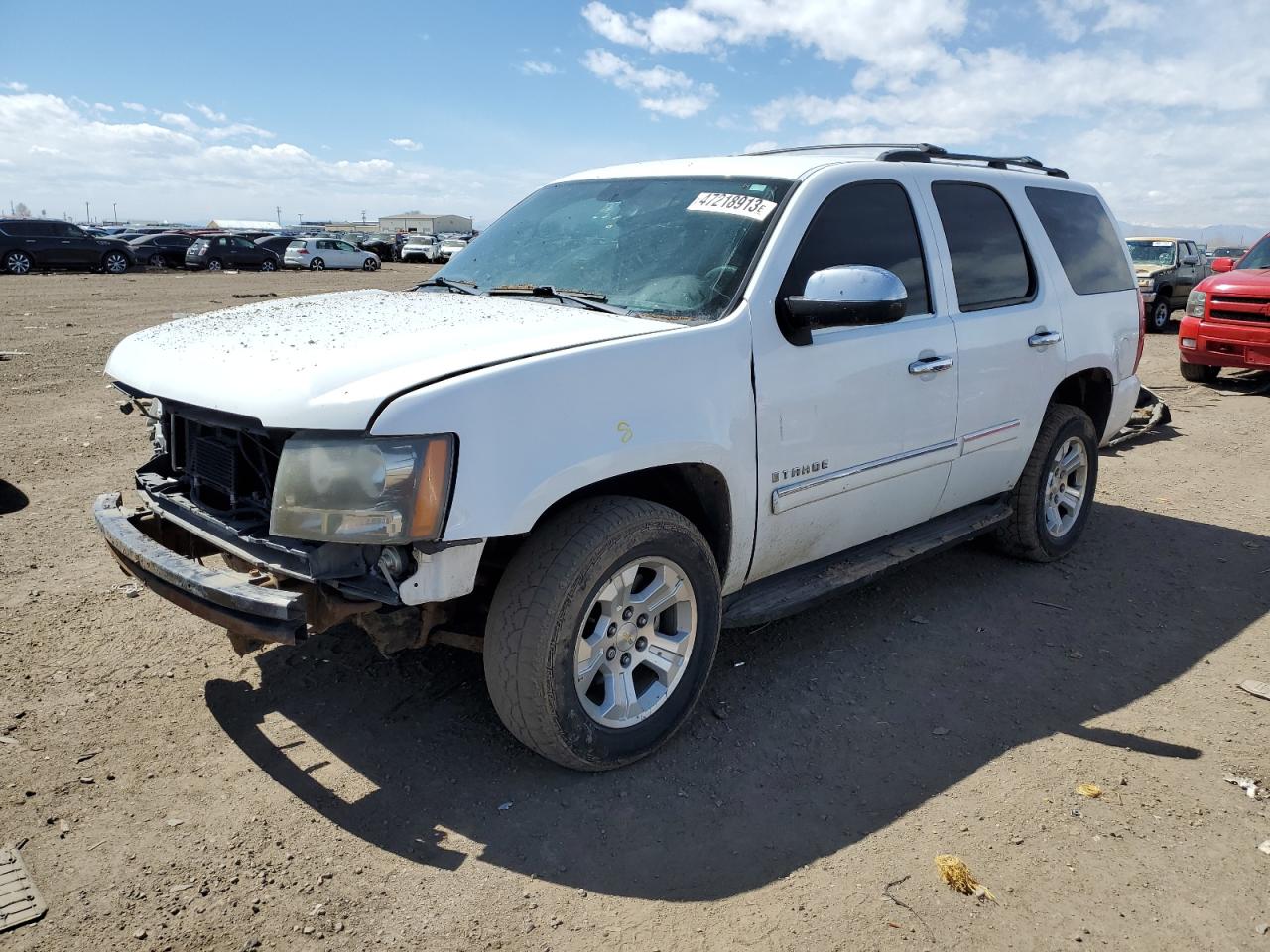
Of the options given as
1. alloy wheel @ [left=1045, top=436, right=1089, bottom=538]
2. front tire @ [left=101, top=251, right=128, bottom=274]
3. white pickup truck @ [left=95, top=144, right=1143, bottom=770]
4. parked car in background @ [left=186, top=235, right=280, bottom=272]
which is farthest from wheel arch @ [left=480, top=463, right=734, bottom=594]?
parked car in background @ [left=186, top=235, right=280, bottom=272]

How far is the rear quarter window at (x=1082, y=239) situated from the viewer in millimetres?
4797

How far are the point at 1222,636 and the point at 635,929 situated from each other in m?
3.34

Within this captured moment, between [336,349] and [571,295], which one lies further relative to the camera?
[571,295]

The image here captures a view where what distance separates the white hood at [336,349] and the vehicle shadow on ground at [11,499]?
104 inches

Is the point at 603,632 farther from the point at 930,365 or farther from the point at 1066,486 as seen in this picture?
the point at 1066,486

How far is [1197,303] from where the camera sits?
11023 millimetres

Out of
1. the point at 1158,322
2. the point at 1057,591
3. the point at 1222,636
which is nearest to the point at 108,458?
the point at 1057,591

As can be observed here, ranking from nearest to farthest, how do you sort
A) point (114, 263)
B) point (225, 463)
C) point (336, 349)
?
point (336, 349) < point (225, 463) < point (114, 263)

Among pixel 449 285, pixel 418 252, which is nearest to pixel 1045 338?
pixel 449 285

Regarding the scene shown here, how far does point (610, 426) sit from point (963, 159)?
112 inches

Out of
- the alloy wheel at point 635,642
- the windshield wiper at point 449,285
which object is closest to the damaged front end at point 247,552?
the alloy wheel at point 635,642

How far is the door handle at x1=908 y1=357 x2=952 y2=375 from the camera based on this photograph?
3713 millimetres

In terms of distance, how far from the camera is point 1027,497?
4.78m

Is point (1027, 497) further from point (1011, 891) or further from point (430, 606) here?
point (430, 606)
